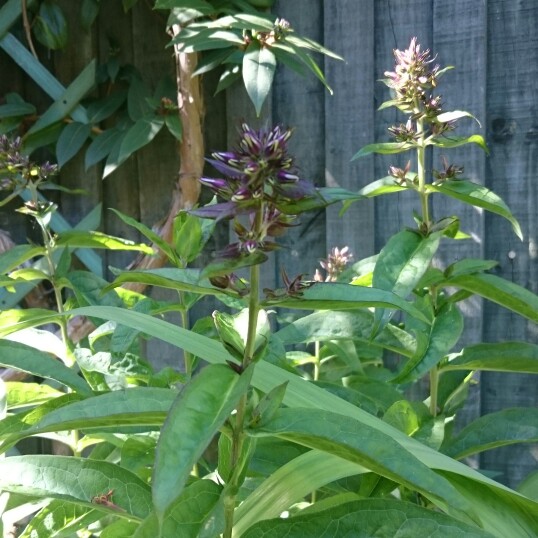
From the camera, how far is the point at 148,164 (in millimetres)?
1942

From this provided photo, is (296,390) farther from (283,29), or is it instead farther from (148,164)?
(148,164)

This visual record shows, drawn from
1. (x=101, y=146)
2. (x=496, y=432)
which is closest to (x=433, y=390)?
(x=496, y=432)

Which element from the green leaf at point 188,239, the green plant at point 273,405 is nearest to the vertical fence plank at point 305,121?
the green plant at point 273,405

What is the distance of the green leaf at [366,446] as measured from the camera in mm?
498

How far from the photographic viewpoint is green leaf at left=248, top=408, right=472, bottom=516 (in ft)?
1.63

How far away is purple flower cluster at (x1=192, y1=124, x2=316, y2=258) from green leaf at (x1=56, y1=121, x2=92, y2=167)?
1.51 metres

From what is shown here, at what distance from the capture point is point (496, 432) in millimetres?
926

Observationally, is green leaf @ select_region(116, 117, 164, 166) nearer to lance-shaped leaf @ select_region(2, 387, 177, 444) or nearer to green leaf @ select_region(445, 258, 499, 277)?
green leaf @ select_region(445, 258, 499, 277)

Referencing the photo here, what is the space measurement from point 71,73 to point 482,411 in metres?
1.44

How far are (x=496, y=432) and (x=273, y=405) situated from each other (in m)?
0.49

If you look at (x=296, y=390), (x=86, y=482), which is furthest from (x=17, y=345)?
(x=296, y=390)

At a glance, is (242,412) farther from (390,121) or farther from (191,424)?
(390,121)

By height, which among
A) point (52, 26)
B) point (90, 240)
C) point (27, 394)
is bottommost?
point (27, 394)

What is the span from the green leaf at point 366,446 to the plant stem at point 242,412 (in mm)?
28
